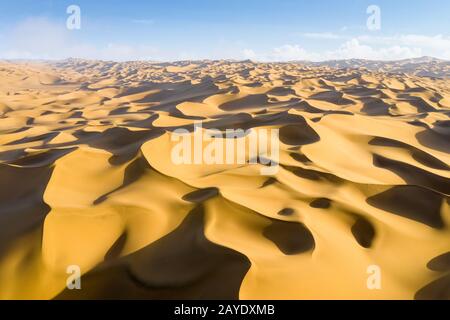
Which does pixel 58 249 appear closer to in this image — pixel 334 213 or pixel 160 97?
pixel 334 213

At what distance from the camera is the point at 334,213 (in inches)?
130

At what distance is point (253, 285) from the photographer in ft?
7.44

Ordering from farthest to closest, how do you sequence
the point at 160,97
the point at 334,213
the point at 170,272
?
the point at 160,97 → the point at 334,213 → the point at 170,272

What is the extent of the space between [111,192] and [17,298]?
4.96ft

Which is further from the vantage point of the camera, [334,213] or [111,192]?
[111,192]

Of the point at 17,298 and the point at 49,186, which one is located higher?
the point at 49,186

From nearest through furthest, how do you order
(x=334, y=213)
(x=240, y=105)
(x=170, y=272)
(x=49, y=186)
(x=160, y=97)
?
(x=170, y=272) < (x=334, y=213) < (x=49, y=186) < (x=240, y=105) < (x=160, y=97)
